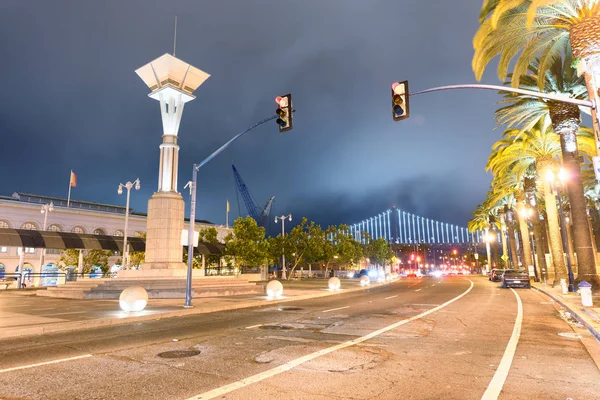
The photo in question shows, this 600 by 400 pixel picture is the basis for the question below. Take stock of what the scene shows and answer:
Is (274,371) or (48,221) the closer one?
(274,371)

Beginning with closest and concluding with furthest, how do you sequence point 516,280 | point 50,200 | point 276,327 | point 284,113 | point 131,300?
point 276,327
point 284,113
point 131,300
point 516,280
point 50,200

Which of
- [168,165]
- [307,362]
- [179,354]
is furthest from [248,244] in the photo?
[307,362]

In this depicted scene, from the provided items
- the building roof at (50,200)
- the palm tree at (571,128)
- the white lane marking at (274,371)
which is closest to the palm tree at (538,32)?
the palm tree at (571,128)

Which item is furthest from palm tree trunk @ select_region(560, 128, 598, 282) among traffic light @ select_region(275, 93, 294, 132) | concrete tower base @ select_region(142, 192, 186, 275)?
concrete tower base @ select_region(142, 192, 186, 275)

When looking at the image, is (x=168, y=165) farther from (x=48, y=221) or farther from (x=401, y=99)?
(x=48, y=221)

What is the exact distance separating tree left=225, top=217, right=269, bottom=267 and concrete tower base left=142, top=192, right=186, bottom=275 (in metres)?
19.3

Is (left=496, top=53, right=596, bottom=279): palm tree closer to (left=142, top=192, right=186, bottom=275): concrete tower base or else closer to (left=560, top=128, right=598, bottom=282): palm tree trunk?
(left=560, top=128, right=598, bottom=282): palm tree trunk

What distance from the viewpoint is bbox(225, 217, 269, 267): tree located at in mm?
47062

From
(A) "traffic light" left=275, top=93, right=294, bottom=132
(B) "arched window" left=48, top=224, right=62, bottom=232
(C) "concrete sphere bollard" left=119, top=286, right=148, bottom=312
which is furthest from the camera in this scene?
(B) "arched window" left=48, top=224, right=62, bottom=232

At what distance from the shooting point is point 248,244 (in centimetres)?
4716

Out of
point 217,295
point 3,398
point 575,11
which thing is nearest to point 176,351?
point 3,398

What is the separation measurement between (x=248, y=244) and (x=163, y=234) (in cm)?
2071

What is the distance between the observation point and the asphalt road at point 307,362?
5.45 metres

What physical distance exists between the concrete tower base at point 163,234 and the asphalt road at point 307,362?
15.2m
